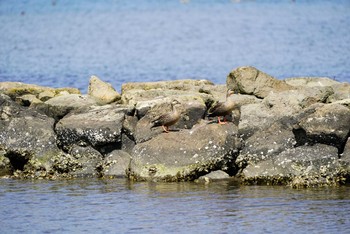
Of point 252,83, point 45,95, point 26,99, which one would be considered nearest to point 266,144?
point 252,83

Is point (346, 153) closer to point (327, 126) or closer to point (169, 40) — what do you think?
point (327, 126)

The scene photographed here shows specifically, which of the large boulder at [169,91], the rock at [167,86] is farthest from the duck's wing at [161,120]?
the rock at [167,86]

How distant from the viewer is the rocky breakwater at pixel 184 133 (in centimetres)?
2139

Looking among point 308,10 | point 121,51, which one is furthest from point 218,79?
point 308,10

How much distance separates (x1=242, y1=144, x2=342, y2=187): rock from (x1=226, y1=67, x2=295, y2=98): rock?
14.7 ft

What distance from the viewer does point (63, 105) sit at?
25281mm

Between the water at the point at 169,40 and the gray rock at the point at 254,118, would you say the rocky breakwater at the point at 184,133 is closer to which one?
the gray rock at the point at 254,118

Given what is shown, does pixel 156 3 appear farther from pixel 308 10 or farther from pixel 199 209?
pixel 199 209

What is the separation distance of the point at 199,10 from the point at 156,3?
1217 cm

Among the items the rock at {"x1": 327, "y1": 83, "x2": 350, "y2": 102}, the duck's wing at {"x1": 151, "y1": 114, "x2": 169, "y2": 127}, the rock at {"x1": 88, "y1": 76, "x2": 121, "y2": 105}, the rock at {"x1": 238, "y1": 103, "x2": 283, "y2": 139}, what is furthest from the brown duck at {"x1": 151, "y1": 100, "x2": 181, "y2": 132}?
the rock at {"x1": 327, "y1": 83, "x2": 350, "y2": 102}

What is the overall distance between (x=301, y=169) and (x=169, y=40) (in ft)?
145

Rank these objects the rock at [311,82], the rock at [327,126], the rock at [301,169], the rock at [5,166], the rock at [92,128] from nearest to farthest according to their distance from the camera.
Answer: the rock at [301,169] < the rock at [327,126] < the rock at [92,128] < the rock at [5,166] < the rock at [311,82]

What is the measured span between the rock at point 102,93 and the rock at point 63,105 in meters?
0.52

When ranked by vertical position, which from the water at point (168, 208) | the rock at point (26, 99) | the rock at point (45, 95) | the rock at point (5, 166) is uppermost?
the rock at point (45, 95)
